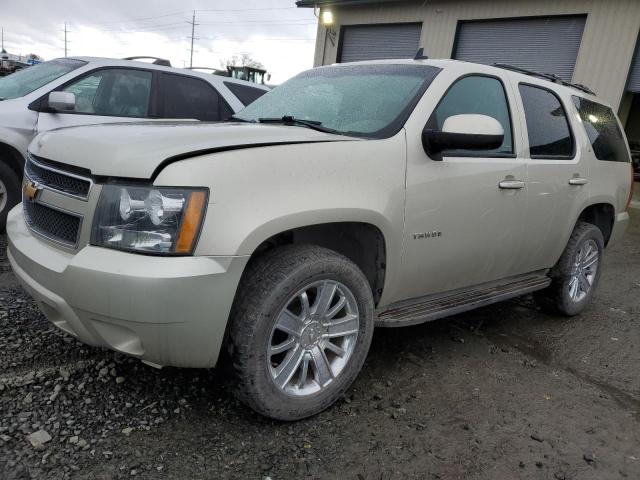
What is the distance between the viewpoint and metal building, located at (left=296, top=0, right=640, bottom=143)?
10008 mm

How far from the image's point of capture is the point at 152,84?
219 inches

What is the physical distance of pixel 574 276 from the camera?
4305 mm

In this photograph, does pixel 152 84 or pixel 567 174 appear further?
pixel 152 84

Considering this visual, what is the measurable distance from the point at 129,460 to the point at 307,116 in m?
2.03

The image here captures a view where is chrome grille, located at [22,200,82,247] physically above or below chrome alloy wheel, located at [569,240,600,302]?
above

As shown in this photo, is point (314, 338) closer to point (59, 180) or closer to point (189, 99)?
point (59, 180)

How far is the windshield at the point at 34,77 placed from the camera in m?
5.06

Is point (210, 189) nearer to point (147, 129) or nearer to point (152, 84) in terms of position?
point (147, 129)

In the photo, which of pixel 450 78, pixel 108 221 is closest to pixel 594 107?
pixel 450 78

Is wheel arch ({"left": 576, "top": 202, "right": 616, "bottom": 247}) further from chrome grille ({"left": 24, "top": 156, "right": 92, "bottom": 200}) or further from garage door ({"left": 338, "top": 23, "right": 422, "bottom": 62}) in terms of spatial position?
garage door ({"left": 338, "top": 23, "right": 422, "bottom": 62})

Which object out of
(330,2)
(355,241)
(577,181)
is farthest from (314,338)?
(330,2)

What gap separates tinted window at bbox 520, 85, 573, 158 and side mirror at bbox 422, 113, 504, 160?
0.93 m

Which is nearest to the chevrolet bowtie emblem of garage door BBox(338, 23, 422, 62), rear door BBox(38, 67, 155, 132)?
rear door BBox(38, 67, 155, 132)

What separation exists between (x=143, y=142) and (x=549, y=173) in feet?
8.91
